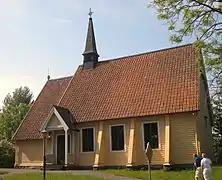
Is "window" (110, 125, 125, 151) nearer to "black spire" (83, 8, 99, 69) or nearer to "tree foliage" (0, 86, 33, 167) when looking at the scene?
"black spire" (83, 8, 99, 69)

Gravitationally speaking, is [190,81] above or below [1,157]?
above

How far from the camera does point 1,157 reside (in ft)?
127

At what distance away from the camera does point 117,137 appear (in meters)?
29.5

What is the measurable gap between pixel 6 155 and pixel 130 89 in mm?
17200

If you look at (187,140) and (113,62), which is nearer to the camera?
(187,140)

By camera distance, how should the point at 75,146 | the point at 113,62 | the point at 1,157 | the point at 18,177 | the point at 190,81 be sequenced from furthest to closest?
the point at 1,157, the point at 113,62, the point at 75,146, the point at 190,81, the point at 18,177

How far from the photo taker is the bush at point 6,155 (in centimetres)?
3809

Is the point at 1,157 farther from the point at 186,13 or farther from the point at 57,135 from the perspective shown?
the point at 186,13

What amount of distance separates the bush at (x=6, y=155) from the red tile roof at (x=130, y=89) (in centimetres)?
543

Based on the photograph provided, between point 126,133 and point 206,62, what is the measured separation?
1100cm

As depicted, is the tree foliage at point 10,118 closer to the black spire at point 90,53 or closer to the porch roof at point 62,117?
Answer: the porch roof at point 62,117

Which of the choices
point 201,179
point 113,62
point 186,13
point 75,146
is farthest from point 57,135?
point 186,13

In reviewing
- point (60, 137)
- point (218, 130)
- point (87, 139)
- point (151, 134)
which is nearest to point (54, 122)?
point (60, 137)

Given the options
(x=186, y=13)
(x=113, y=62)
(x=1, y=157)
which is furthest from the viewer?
(x=1, y=157)
